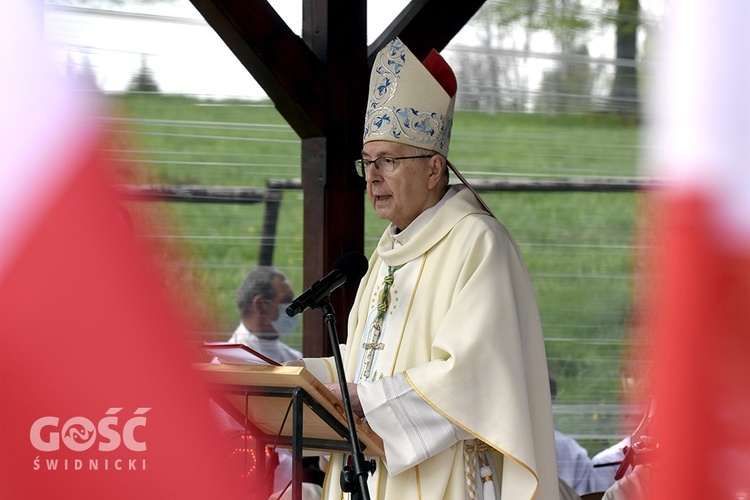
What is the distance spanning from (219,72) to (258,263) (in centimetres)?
109

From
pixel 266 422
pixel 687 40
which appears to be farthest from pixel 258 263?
pixel 687 40

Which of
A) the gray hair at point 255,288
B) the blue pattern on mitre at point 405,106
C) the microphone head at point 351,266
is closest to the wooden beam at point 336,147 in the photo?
the blue pattern on mitre at point 405,106

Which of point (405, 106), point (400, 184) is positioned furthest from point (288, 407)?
point (405, 106)

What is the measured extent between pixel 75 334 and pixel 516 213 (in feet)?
13.9

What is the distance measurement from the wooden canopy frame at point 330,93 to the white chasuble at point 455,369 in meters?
1.08

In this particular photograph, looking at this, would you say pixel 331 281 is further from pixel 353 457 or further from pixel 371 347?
pixel 371 347

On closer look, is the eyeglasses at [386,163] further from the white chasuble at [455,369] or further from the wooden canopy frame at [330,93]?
the wooden canopy frame at [330,93]

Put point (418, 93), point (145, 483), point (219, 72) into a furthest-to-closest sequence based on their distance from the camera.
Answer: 1. point (219, 72)
2. point (418, 93)
3. point (145, 483)

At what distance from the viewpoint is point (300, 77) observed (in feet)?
A: 13.4

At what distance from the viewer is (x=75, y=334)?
2.17m

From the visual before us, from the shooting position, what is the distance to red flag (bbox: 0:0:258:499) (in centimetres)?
207

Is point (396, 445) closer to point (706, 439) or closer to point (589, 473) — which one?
point (706, 439)

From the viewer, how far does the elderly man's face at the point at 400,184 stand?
9.92ft

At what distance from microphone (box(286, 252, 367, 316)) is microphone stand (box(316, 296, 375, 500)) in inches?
0.8
